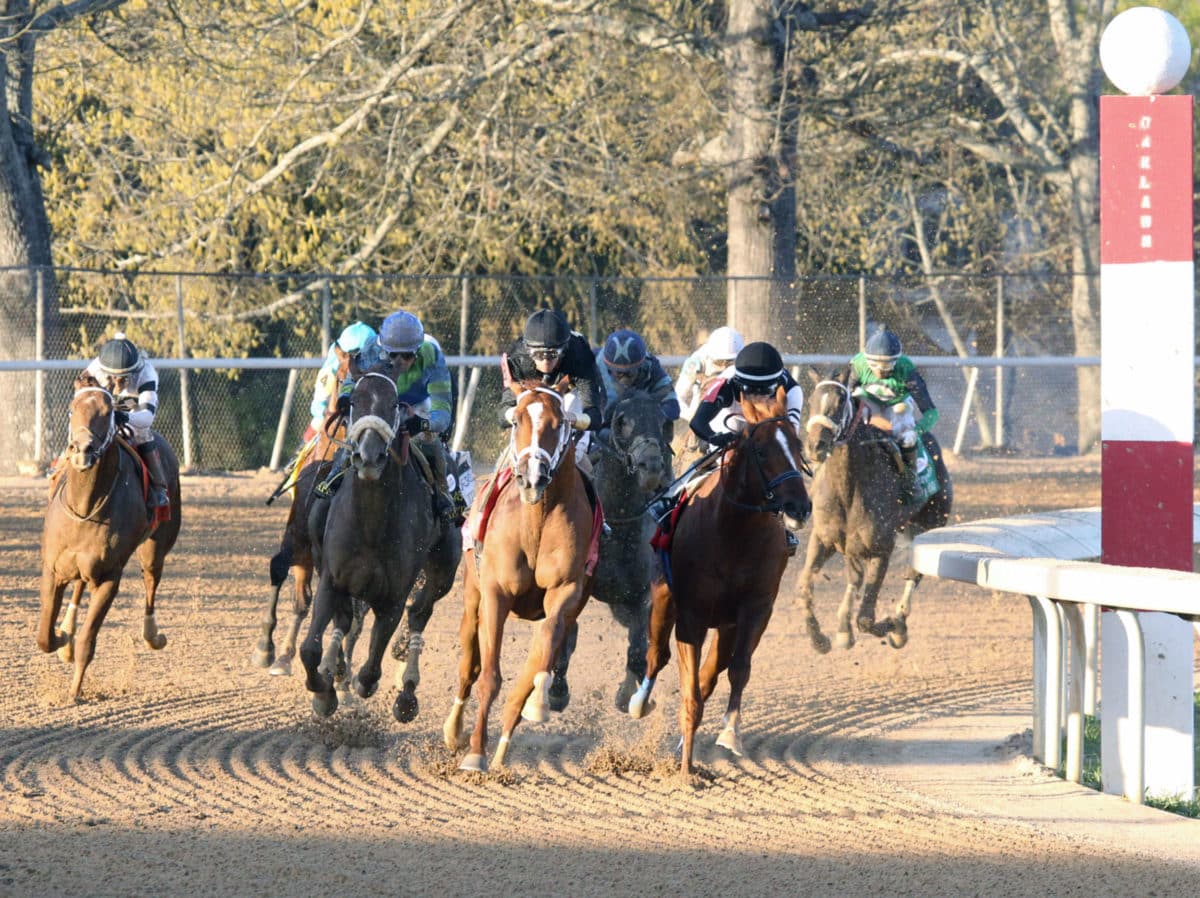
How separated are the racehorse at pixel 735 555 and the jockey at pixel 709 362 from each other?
2014 millimetres

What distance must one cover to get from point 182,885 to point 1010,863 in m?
2.96

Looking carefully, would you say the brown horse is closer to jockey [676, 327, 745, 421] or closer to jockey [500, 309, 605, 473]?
jockey [500, 309, 605, 473]

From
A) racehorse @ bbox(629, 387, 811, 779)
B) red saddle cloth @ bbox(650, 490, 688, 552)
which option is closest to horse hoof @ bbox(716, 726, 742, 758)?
racehorse @ bbox(629, 387, 811, 779)

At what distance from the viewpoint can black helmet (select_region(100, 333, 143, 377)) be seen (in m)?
9.77

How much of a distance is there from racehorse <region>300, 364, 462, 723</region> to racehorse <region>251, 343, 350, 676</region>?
2.77ft

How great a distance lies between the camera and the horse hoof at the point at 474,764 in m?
7.42

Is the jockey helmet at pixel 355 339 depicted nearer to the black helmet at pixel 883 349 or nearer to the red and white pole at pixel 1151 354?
the black helmet at pixel 883 349

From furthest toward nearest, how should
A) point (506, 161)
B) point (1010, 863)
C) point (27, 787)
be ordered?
point (506, 161) < point (27, 787) < point (1010, 863)

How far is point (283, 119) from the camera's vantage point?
1986 cm

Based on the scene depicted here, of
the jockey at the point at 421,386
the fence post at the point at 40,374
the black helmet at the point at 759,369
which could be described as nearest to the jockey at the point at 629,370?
the jockey at the point at 421,386

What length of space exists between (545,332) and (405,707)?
1.96 metres

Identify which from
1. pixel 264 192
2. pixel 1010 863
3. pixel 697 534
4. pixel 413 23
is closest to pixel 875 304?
pixel 413 23

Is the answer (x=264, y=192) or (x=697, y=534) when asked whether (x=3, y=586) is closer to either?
(x=697, y=534)

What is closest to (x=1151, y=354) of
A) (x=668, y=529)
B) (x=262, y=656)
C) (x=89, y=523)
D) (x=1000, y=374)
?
(x=668, y=529)
